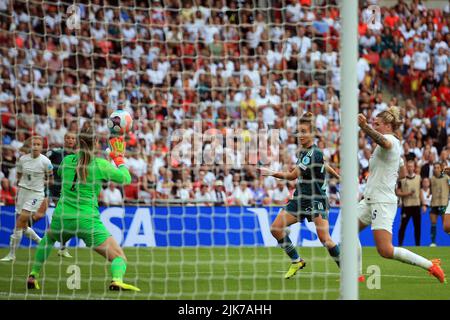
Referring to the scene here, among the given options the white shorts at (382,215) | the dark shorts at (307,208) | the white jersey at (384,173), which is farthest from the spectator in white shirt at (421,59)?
the white shorts at (382,215)

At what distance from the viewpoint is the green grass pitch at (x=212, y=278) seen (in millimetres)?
10562

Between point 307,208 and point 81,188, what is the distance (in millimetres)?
3400

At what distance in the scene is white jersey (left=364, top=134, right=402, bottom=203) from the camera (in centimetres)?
1088

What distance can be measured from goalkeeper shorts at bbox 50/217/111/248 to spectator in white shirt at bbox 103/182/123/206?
9285mm

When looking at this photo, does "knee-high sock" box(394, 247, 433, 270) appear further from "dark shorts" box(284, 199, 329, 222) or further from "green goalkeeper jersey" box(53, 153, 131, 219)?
"green goalkeeper jersey" box(53, 153, 131, 219)

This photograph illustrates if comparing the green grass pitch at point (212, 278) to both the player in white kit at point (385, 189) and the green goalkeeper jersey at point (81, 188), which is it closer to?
the player in white kit at point (385, 189)

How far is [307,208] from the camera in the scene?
12.3m

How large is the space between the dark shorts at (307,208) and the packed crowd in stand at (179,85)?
462 cm

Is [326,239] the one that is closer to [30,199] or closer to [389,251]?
[389,251]

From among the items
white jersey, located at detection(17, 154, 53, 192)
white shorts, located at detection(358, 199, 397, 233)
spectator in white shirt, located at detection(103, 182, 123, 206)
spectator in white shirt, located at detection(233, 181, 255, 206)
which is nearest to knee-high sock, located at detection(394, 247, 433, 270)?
white shorts, located at detection(358, 199, 397, 233)

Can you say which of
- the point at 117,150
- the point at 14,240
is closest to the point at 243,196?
the point at 14,240

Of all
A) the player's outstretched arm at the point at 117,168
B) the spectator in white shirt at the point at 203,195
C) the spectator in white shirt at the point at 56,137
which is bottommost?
the player's outstretched arm at the point at 117,168

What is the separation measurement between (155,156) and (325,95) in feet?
12.5

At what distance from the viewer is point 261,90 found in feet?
62.3
